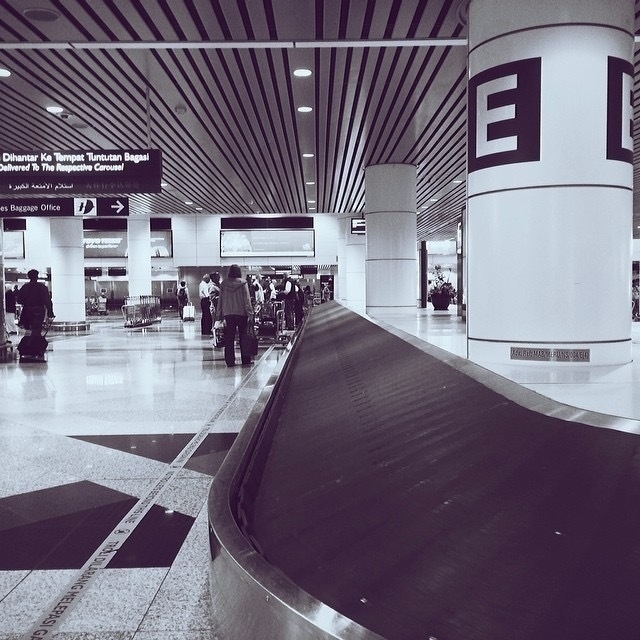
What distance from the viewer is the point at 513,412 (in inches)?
92.8

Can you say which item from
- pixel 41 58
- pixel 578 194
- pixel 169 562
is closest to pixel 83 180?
pixel 41 58

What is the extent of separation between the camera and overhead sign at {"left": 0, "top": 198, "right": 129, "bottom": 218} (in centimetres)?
1225

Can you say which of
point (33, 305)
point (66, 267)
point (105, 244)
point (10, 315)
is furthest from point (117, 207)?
point (105, 244)

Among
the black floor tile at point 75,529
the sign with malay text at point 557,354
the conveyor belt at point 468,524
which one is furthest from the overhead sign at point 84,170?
the conveyor belt at point 468,524

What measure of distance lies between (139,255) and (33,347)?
12.8 meters

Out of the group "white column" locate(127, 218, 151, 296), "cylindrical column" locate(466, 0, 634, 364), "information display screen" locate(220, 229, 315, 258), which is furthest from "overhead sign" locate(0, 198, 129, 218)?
"information display screen" locate(220, 229, 315, 258)

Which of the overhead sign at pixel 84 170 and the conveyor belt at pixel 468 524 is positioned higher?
the overhead sign at pixel 84 170

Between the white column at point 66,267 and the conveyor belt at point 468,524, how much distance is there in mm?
17758

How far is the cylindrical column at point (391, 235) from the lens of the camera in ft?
47.8

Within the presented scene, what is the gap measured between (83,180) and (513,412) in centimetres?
885

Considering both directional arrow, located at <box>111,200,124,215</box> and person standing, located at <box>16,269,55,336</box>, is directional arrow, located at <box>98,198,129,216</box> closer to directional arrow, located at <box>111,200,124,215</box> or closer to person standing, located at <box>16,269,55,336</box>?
directional arrow, located at <box>111,200,124,215</box>

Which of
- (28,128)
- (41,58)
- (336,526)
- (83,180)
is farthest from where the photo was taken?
(28,128)

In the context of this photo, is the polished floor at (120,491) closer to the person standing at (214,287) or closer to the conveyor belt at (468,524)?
the conveyor belt at (468,524)

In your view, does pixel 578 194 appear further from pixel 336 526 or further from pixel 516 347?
pixel 336 526
